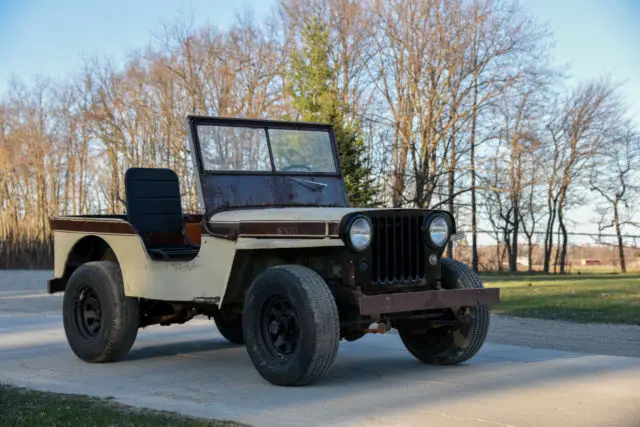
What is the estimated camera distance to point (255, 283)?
6809 millimetres

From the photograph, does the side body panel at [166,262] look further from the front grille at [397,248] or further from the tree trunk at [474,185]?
the tree trunk at [474,185]

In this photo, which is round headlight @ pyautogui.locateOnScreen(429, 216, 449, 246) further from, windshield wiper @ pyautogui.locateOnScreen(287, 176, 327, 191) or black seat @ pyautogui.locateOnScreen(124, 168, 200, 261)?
black seat @ pyautogui.locateOnScreen(124, 168, 200, 261)

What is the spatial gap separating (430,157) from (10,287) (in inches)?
700

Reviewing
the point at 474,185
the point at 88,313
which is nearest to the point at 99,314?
the point at 88,313

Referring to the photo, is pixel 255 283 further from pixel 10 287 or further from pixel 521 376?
pixel 10 287

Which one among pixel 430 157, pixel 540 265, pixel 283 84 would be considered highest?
pixel 283 84

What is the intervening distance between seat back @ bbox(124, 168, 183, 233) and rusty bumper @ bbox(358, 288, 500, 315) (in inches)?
123

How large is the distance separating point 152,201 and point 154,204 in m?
0.04

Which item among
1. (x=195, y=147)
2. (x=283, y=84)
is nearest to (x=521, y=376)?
(x=195, y=147)

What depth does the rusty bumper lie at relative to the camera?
6.34 meters

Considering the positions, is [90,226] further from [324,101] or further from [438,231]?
[324,101]

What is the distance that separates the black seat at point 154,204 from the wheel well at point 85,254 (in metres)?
0.45

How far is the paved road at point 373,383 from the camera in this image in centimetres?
547

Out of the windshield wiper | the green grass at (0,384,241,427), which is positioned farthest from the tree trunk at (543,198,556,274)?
the green grass at (0,384,241,427)
